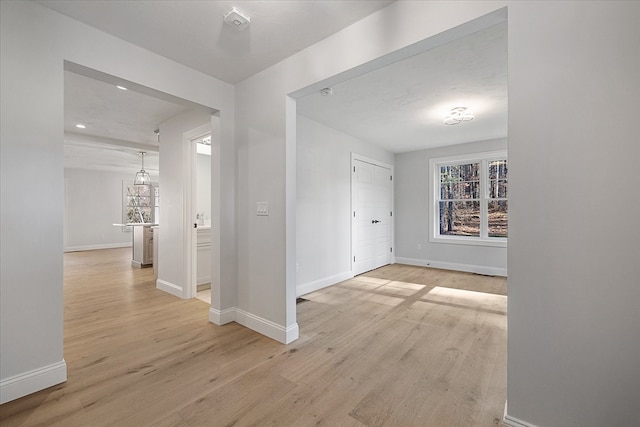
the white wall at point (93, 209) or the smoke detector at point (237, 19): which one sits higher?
the smoke detector at point (237, 19)

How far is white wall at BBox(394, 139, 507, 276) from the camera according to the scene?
5277 mm

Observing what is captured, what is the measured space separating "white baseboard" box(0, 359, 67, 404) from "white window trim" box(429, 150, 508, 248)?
5.81 meters

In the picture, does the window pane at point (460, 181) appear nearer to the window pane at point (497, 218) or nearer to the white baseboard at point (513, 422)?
the window pane at point (497, 218)

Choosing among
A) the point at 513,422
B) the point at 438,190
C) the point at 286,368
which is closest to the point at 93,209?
the point at 286,368

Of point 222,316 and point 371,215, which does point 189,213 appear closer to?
point 222,316

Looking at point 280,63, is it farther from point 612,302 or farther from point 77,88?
point 612,302

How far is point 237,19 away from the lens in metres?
1.96

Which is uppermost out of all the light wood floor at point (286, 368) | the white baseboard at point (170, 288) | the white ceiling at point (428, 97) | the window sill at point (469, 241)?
the white ceiling at point (428, 97)

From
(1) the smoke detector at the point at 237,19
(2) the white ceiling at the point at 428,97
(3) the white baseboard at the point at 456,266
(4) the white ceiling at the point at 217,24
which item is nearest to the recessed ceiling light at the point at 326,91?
(2) the white ceiling at the point at 428,97

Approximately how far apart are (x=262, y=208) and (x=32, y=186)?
5.24 ft

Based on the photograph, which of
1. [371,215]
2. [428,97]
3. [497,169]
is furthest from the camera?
[371,215]

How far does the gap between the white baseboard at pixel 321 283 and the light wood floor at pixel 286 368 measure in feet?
1.13

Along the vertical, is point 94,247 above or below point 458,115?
below

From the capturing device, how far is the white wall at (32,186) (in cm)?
172
